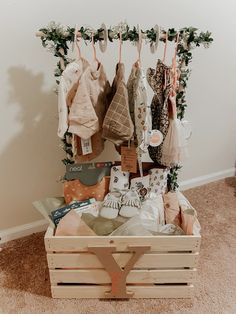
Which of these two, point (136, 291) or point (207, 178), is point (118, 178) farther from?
point (207, 178)

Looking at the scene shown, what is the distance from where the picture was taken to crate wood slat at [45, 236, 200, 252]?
125 cm

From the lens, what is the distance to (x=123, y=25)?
1.25m

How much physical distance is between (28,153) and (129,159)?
56 cm

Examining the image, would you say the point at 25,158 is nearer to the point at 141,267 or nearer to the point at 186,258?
the point at 141,267

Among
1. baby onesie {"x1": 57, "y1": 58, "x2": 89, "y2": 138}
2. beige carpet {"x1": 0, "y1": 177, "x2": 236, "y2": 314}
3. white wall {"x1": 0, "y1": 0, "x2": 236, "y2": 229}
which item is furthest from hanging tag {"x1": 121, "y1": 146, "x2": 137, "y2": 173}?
beige carpet {"x1": 0, "y1": 177, "x2": 236, "y2": 314}

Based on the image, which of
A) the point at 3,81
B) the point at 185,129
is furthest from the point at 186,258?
the point at 3,81

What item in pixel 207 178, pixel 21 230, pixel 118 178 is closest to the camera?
pixel 118 178

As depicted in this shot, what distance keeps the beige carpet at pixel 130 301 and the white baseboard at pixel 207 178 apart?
0.32 m

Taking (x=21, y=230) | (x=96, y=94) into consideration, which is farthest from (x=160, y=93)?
(x=21, y=230)

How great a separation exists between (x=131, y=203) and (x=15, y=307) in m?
0.67

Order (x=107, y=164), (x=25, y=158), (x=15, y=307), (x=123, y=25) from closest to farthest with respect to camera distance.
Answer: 1. (x=123, y=25)
2. (x=15, y=307)
3. (x=107, y=164)
4. (x=25, y=158)

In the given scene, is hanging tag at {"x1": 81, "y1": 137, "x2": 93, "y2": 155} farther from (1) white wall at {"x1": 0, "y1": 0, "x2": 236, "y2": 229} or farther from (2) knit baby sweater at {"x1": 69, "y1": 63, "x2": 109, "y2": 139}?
(1) white wall at {"x1": 0, "y1": 0, "x2": 236, "y2": 229}

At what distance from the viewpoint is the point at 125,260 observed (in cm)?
129

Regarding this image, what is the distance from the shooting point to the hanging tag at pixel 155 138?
134cm
